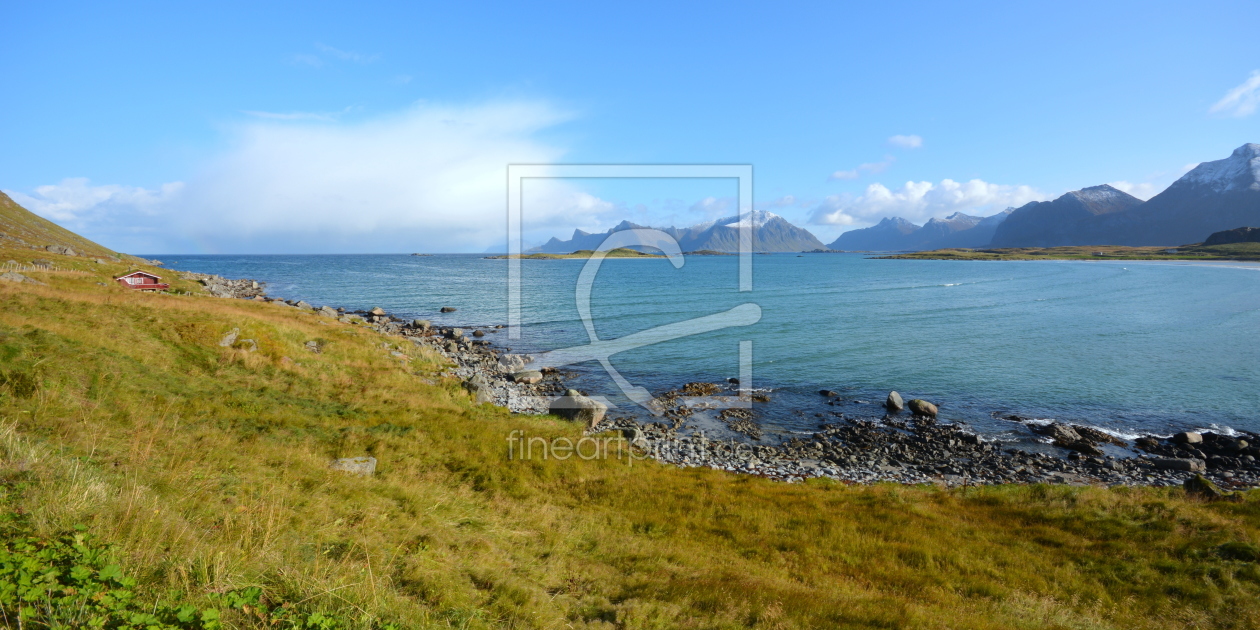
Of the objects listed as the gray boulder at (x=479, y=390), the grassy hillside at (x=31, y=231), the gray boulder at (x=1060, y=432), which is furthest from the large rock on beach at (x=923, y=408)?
the grassy hillside at (x=31, y=231)

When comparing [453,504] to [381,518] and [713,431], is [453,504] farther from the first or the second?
[713,431]

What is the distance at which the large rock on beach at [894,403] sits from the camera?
33.4 m

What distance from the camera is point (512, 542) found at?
39.2 feet

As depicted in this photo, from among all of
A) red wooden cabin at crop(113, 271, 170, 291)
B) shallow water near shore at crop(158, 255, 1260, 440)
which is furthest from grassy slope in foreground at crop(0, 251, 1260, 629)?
red wooden cabin at crop(113, 271, 170, 291)

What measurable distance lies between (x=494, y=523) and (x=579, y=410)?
17.3 metres

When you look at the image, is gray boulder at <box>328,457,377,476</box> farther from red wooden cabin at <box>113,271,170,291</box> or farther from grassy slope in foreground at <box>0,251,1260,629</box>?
red wooden cabin at <box>113,271,170,291</box>

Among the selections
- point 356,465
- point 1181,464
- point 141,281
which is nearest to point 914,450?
point 1181,464

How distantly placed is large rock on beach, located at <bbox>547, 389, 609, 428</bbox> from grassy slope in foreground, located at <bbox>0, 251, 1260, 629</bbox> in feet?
18.1

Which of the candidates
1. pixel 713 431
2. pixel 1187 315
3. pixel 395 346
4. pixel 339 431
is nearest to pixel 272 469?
pixel 339 431

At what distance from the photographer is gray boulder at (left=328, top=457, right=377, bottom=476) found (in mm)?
14031

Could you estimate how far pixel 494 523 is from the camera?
1284cm

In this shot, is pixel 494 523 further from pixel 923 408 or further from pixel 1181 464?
pixel 1181 464

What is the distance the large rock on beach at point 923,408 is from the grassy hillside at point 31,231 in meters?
150

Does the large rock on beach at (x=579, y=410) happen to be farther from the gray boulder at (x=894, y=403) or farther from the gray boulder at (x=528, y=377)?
the gray boulder at (x=894, y=403)
